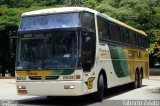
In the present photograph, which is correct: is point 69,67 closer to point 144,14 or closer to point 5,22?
point 5,22

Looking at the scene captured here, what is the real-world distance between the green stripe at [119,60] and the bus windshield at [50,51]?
353 cm

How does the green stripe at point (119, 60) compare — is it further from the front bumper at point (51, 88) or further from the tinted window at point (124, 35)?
the front bumper at point (51, 88)

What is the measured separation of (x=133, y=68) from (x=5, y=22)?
16801 mm

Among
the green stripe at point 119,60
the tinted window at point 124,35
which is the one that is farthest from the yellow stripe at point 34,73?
the tinted window at point 124,35

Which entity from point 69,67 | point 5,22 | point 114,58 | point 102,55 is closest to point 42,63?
point 69,67

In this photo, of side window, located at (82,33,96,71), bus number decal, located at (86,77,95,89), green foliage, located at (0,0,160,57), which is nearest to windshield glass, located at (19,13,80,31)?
side window, located at (82,33,96,71)

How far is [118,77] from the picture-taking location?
18.4 m

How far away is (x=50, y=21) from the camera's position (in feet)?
47.6

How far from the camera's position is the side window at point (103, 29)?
1583 cm

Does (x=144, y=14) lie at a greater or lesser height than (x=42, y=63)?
greater

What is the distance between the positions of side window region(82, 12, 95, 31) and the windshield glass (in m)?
0.28

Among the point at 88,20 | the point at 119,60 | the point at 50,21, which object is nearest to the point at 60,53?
the point at 50,21

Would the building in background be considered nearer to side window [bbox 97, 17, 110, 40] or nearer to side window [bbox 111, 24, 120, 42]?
side window [bbox 111, 24, 120, 42]

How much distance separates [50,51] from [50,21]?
1151mm
